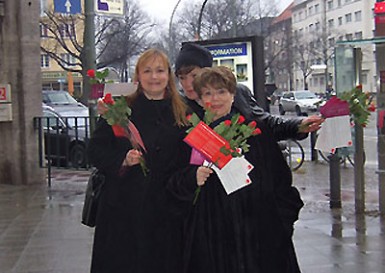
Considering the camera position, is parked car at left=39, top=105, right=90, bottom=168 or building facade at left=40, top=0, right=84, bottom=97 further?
building facade at left=40, top=0, right=84, bottom=97

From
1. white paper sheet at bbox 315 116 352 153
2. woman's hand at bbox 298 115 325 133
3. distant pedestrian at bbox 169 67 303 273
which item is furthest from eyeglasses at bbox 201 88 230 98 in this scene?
white paper sheet at bbox 315 116 352 153

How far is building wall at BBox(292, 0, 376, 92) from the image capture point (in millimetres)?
74375

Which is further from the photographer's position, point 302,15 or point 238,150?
point 302,15

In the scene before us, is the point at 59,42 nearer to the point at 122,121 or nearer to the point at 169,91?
the point at 169,91

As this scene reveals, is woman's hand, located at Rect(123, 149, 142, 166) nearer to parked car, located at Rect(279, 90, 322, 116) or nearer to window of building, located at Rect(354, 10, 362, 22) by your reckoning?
parked car, located at Rect(279, 90, 322, 116)

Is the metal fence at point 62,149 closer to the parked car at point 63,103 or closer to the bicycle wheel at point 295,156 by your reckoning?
the bicycle wheel at point 295,156

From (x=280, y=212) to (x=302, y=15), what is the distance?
98.4 meters

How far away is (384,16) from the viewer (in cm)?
717

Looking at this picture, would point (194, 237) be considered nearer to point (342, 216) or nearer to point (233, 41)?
point (342, 216)

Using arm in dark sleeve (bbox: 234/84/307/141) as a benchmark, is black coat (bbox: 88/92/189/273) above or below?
below

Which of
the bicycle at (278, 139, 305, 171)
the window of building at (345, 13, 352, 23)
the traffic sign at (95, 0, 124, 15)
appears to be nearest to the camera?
the traffic sign at (95, 0, 124, 15)

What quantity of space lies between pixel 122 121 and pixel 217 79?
573mm

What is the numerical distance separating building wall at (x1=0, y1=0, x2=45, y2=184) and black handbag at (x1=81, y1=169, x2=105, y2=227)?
6.50m

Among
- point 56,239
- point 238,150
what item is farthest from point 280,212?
point 56,239
